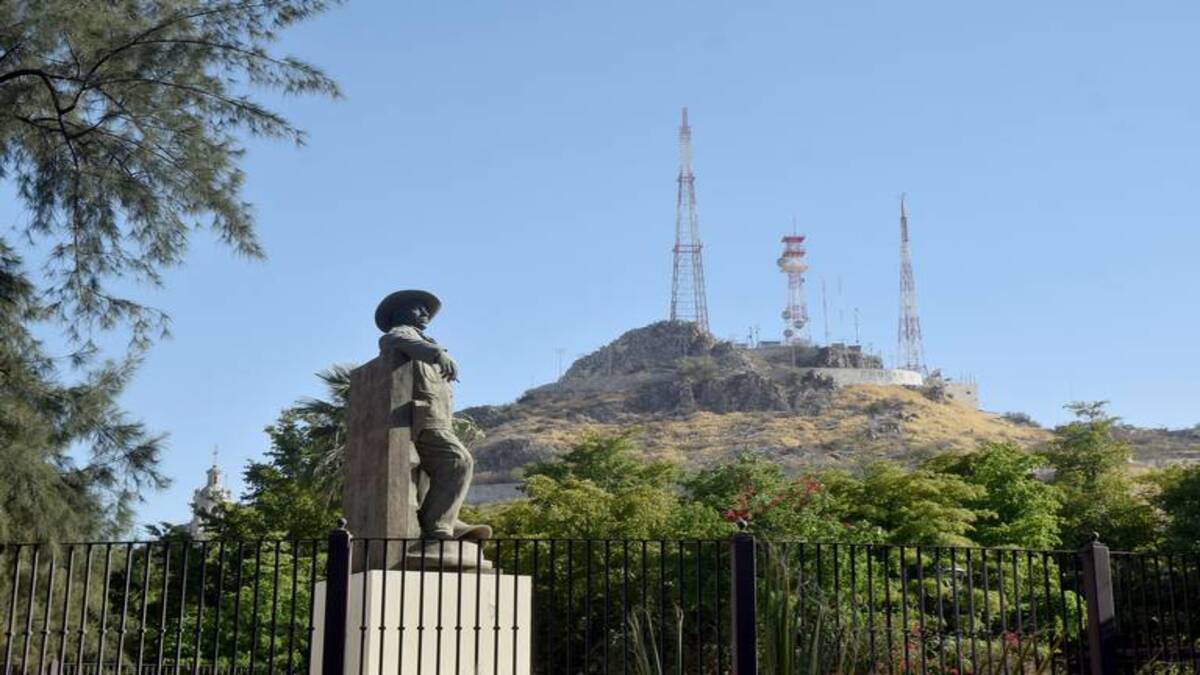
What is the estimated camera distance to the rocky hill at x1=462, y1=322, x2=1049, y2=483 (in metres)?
118

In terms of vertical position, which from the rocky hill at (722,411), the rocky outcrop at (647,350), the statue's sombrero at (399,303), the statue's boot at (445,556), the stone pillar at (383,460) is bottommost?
the statue's boot at (445,556)

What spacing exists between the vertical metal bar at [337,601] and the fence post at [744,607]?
230 cm

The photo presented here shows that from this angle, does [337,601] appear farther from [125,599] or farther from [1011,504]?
[1011,504]

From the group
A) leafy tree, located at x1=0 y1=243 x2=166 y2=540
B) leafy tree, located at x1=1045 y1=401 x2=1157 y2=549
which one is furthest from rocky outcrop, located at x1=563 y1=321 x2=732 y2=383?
leafy tree, located at x1=0 y1=243 x2=166 y2=540

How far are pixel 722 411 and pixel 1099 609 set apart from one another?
129061mm

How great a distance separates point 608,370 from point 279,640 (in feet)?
422

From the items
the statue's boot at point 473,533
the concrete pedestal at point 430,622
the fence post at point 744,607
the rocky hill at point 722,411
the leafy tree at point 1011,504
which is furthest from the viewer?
the rocky hill at point 722,411

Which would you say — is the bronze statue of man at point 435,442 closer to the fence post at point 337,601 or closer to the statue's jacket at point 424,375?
the statue's jacket at point 424,375

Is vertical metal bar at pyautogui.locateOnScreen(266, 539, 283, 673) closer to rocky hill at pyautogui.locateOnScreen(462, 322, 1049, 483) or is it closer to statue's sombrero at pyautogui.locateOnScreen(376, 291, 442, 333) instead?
statue's sombrero at pyautogui.locateOnScreen(376, 291, 442, 333)

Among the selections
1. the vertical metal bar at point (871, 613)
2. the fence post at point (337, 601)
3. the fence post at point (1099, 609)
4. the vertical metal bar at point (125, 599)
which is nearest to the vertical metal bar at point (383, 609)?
the fence post at point (337, 601)

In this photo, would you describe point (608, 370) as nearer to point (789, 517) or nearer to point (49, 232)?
point (789, 517)

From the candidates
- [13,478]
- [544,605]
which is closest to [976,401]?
[544,605]

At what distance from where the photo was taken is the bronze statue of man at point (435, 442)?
33.2 feet

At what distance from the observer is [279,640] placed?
3170 cm
